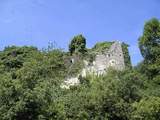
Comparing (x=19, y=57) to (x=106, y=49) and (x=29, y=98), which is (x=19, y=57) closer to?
(x=106, y=49)

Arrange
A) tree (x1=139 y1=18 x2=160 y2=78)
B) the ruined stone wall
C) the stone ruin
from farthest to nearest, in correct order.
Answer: the ruined stone wall
the stone ruin
tree (x1=139 y1=18 x2=160 y2=78)

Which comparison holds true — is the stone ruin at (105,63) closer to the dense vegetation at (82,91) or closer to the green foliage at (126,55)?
the green foliage at (126,55)

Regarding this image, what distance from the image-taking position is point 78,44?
6512 cm

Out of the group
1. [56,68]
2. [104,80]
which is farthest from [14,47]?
[104,80]

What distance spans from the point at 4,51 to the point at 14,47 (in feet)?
4.54

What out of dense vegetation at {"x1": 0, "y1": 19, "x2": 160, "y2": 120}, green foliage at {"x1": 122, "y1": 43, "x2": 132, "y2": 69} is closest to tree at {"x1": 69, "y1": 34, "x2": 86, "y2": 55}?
dense vegetation at {"x1": 0, "y1": 19, "x2": 160, "y2": 120}

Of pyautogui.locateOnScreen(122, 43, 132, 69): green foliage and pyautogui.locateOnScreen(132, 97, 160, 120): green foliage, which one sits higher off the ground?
pyautogui.locateOnScreen(122, 43, 132, 69): green foliage

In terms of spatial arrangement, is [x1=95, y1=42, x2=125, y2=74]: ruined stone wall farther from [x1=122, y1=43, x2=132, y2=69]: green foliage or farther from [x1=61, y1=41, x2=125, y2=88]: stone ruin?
[x1=122, y1=43, x2=132, y2=69]: green foliage

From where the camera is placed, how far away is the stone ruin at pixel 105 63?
2279 inches

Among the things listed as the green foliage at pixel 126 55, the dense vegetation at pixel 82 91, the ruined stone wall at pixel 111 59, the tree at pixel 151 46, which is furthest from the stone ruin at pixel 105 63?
A: the tree at pixel 151 46

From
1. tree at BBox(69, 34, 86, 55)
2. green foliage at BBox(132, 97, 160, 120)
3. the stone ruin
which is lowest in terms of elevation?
green foliage at BBox(132, 97, 160, 120)

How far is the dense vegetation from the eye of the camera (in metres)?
35.3

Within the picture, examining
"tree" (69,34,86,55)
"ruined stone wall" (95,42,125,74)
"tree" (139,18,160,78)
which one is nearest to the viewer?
"tree" (139,18,160,78)

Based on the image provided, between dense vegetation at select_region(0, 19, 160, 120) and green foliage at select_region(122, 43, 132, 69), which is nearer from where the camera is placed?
dense vegetation at select_region(0, 19, 160, 120)
